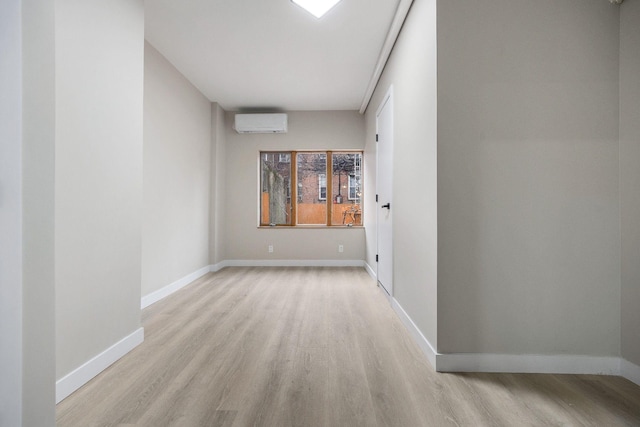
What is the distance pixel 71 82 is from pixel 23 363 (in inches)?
55.0

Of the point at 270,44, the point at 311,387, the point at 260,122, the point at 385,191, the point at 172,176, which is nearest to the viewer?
the point at 311,387

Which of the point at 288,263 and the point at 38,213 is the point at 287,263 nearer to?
the point at 288,263

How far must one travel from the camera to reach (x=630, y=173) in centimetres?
A: 181

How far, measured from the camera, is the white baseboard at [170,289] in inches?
129

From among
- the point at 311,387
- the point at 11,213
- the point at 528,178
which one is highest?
the point at 528,178

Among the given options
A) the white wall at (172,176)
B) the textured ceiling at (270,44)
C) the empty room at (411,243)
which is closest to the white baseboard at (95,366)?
the empty room at (411,243)

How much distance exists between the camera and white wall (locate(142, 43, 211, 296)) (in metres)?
3.32

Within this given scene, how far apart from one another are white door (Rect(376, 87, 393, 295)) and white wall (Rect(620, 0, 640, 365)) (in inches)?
69.1

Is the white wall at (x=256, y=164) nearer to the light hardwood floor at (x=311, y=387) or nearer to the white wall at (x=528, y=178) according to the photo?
the light hardwood floor at (x=311, y=387)

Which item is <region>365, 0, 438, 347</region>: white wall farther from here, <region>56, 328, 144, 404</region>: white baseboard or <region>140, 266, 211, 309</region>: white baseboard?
<region>140, 266, 211, 309</region>: white baseboard

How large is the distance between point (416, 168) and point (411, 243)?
57cm

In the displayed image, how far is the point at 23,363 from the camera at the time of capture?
1052 millimetres

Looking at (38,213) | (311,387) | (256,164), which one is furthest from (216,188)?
(38,213)

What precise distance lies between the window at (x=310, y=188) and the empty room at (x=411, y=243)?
9.41 ft
